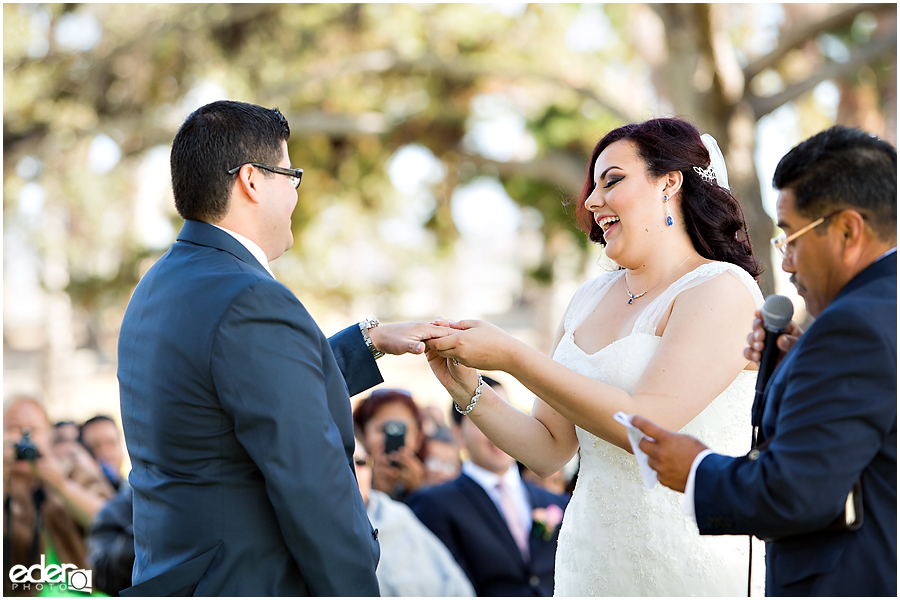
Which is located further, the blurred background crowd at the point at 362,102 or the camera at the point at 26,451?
the blurred background crowd at the point at 362,102

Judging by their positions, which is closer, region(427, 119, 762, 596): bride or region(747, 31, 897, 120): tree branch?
region(427, 119, 762, 596): bride

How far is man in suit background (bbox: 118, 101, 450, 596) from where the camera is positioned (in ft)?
7.63

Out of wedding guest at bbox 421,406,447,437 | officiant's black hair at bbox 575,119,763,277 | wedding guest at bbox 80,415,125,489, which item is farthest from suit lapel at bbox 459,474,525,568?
wedding guest at bbox 80,415,125,489

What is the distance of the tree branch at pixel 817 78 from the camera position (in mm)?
9609

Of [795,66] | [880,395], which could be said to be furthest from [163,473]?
[795,66]

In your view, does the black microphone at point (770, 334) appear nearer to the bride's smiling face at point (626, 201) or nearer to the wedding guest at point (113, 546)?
the bride's smiling face at point (626, 201)

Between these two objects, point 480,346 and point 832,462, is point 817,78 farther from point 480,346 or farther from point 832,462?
point 832,462

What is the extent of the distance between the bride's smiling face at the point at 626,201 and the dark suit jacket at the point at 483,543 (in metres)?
2.55

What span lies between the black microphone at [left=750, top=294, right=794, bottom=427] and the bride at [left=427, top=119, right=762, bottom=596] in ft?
1.76

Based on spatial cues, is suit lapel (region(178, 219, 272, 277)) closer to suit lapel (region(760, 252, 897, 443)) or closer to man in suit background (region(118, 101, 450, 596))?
man in suit background (region(118, 101, 450, 596))

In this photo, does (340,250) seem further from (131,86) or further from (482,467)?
(482,467)

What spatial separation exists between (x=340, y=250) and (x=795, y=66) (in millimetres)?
8639

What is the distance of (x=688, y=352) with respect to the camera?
292 centimetres

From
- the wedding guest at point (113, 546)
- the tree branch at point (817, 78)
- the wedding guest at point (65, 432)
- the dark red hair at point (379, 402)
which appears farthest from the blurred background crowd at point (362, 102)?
the wedding guest at point (113, 546)
